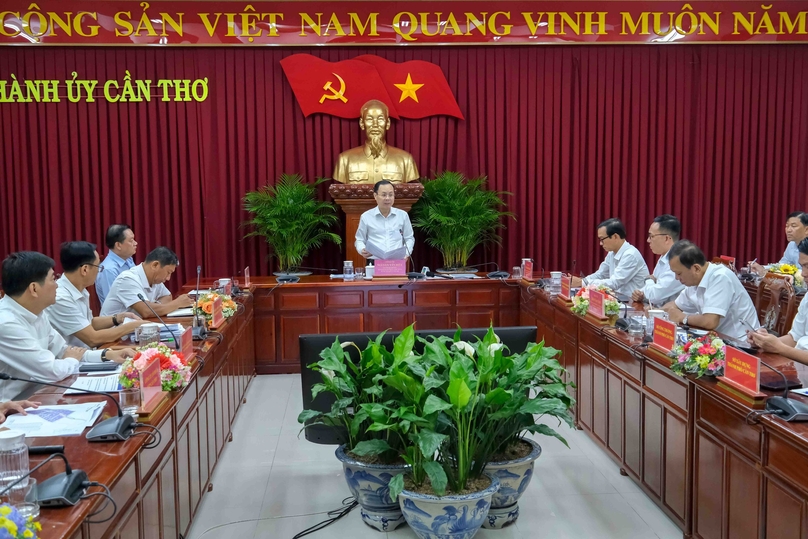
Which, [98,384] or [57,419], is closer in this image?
[57,419]

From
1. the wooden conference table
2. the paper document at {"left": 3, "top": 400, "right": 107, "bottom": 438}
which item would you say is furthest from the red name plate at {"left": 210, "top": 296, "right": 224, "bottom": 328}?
the paper document at {"left": 3, "top": 400, "right": 107, "bottom": 438}

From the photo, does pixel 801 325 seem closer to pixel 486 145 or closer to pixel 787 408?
pixel 787 408

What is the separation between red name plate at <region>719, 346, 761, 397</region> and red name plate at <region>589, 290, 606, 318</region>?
1137 mm

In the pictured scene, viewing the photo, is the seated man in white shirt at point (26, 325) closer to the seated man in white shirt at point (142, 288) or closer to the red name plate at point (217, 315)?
the red name plate at point (217, 315)

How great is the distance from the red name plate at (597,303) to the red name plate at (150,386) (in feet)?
6.79

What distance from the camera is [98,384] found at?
2311 mm

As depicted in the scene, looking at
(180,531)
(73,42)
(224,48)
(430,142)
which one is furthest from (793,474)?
(73,42)

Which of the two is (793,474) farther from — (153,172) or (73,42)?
(73,42)

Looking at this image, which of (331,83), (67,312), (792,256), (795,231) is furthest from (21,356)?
(792,256)

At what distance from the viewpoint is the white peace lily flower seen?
230 centimetres

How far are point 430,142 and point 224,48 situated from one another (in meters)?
2.08

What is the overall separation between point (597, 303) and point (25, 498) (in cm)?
268

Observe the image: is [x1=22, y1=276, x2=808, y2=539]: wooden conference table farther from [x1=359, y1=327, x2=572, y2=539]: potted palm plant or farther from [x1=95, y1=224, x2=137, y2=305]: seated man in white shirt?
[x1=95, y1=224, x2=137, y2=305]: seated man in white shirt

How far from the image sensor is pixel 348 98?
650cm
